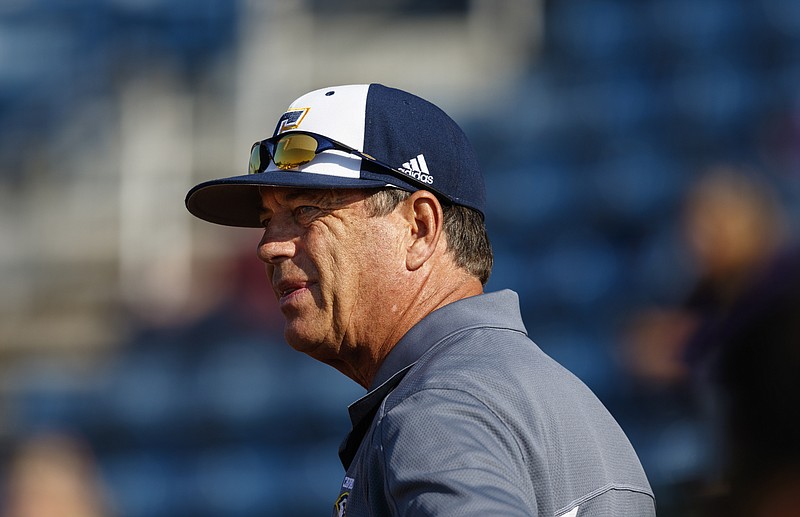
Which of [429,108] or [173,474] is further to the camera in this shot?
Result: [173,474]

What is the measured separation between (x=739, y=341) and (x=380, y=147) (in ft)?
4.61

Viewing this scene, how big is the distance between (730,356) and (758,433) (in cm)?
30

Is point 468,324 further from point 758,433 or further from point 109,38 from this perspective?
point 109,38

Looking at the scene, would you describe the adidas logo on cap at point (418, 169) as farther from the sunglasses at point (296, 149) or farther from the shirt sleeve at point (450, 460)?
the shirt sleeve at point (450, 460)

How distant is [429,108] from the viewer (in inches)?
57.6

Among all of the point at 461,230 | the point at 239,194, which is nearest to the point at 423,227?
the point at 461,230

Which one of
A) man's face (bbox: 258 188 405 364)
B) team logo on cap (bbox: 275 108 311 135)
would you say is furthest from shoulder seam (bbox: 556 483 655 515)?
team logo on cap (bbox: 275 108 311 135)

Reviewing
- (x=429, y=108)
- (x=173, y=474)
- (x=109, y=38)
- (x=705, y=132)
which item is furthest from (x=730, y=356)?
(x=109, y=38)

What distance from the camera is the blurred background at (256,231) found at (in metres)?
4.21

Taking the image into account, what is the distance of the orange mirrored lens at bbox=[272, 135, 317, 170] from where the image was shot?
55.4 inches

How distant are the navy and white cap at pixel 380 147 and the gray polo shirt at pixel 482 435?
18 centimetres

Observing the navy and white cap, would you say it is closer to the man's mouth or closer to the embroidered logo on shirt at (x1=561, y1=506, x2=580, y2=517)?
the man's mouth

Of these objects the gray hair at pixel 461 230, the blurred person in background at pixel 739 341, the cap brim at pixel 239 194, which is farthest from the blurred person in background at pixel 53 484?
the gray hair at pixel 461 230

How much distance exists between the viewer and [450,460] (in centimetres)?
99
